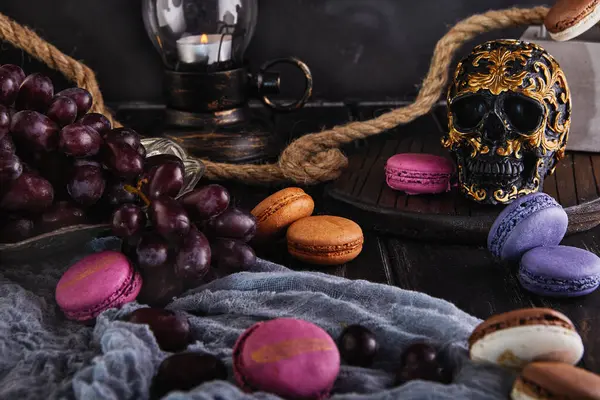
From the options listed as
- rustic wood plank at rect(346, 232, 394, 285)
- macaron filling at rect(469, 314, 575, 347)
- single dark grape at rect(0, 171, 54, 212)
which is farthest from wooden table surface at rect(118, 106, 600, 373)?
single dark grape at rect(0, 171, 54, 212)

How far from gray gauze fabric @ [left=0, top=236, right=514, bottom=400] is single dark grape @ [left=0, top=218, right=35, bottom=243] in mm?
59

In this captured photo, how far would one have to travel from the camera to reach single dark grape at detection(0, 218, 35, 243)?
849mm

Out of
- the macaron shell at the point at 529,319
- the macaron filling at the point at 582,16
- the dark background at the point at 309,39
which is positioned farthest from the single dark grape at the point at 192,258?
the dark background at the point at 309,39

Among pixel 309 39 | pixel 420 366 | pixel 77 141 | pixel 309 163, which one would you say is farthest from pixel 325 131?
pixel 420 366

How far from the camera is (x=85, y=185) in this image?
866 mm

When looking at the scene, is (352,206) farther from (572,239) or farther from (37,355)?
(37,355)

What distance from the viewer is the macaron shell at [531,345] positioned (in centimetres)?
64

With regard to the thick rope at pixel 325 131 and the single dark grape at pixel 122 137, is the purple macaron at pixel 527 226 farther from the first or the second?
the single dark grape at pixel 122 137

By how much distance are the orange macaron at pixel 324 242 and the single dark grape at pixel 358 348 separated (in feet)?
0.73

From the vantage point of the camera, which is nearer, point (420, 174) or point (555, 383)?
point (555, 383)

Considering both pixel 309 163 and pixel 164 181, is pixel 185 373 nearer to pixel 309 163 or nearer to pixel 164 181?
pixel 164 181

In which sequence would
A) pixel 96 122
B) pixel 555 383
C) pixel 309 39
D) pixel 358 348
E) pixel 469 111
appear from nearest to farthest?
pixel 555 383, pixel 358 348, pixel 96 122, pixel 469 111, pixel 309 39

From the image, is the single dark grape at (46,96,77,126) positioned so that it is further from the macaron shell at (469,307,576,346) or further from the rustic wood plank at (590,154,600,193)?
the rustic wood plank at (590,154,600,193)

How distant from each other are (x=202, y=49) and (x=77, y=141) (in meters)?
0.51
